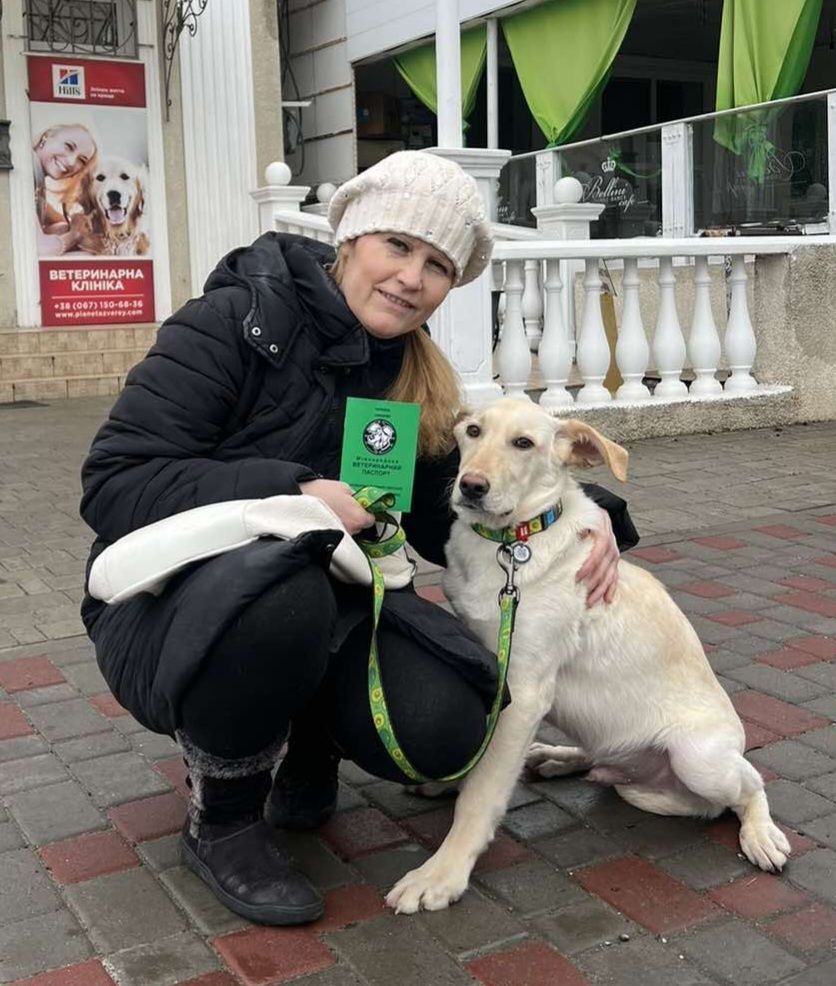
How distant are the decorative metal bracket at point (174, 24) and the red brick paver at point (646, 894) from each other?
33.1ft

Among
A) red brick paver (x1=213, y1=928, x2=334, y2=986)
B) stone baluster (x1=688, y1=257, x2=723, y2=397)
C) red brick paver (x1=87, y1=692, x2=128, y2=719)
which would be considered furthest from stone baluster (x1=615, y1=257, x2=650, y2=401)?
red brick paver (x1=213, y1=928, x2=334, y2=986)

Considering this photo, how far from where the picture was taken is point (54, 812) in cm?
300

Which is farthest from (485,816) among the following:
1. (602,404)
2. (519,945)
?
(602,404)

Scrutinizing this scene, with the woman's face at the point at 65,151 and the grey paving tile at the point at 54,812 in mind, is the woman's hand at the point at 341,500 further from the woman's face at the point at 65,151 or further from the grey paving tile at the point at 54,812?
the woman's face at the point at 65,151

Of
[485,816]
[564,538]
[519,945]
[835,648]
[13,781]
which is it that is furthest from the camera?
[835,648]

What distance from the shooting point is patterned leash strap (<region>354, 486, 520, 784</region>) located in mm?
2510

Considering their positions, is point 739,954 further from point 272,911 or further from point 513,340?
point 513,340

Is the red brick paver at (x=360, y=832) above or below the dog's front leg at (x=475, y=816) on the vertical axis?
below

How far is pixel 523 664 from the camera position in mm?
2676

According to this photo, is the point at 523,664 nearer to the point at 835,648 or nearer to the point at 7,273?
the point at 835,648

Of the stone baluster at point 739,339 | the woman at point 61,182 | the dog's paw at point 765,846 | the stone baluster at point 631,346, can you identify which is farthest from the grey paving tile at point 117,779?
the woman at point 61,182

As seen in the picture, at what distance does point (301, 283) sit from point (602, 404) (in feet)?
17.9

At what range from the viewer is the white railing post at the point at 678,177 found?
37.3ft

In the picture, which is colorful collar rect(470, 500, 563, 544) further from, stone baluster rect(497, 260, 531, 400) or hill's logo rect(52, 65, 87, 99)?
hill's logo rect(52, 65, 87, 99)
